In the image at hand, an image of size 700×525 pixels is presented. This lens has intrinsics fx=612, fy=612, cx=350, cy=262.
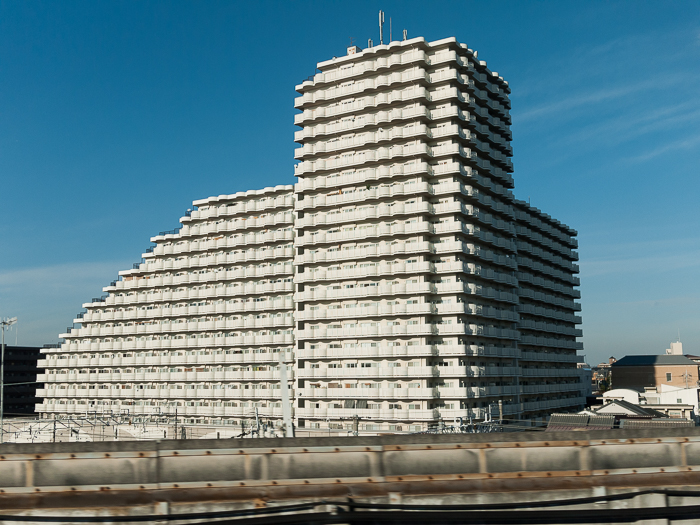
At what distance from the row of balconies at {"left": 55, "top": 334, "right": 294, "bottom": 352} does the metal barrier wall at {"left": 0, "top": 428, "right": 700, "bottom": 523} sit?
88.2m

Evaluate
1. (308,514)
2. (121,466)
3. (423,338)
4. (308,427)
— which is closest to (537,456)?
(308,514)

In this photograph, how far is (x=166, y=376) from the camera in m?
111

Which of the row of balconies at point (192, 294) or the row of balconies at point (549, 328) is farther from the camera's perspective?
the row of balconies at point (549, 328)

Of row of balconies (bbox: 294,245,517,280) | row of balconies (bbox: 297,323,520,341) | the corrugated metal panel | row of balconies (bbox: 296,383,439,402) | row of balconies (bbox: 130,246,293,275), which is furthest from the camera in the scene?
row of balconies (bbox: 130,246,293,275)

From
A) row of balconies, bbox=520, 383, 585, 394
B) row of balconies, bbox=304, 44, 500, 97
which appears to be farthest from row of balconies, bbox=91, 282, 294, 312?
row of balconies, bbox=520, 383, 585, 394

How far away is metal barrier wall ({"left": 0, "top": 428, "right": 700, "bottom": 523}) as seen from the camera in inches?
425

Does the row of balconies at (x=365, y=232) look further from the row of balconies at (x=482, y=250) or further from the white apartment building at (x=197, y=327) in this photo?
the white apartment building at (x=197, y=327)

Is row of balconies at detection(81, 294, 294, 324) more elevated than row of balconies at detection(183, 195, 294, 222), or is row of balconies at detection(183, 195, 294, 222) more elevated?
row of balconies at detection(183, 195, 294, 222)

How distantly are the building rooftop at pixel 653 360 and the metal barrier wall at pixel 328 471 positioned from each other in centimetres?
14870

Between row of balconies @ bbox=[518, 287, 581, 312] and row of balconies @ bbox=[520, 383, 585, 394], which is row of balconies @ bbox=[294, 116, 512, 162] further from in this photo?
row of balconies @ bbox=[520, 383, 585, 394]

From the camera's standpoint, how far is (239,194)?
110938 mm

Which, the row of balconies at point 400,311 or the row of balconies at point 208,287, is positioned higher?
the row of balconies at point 208,287

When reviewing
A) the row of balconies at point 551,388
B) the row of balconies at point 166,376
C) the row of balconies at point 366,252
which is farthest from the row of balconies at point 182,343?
the row of balconies at point 551,388

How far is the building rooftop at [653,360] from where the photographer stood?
143 m
